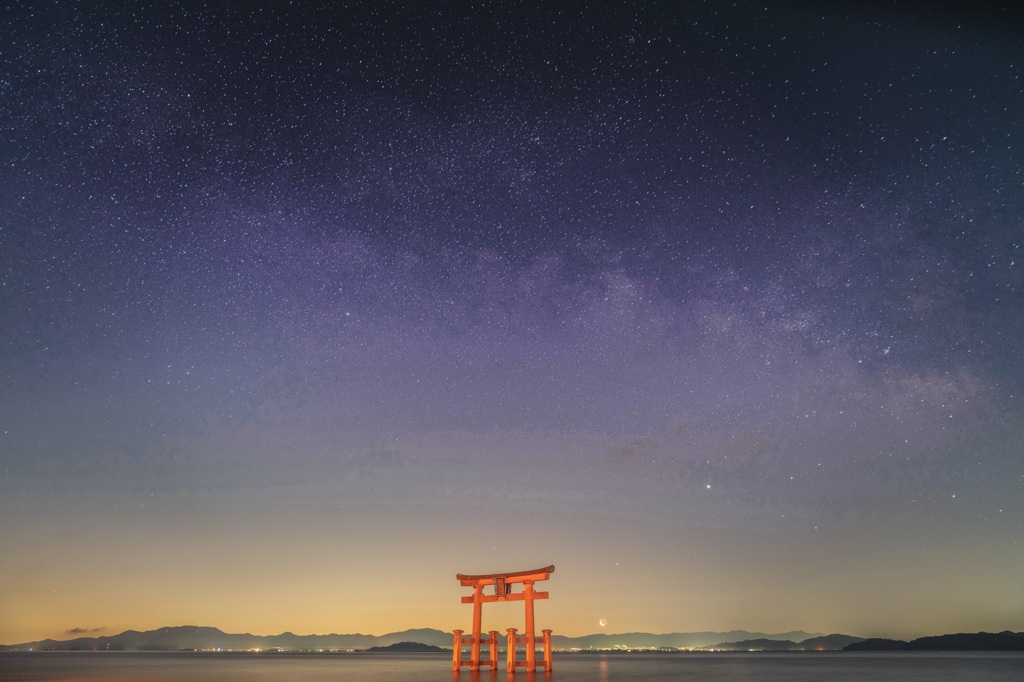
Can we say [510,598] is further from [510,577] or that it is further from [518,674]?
[518,674]

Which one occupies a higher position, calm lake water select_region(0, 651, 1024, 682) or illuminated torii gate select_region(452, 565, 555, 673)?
illuminated torii gate select_region(452, 565, 555, 673)

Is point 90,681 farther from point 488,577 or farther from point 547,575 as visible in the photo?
point 547,575

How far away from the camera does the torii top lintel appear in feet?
88.8

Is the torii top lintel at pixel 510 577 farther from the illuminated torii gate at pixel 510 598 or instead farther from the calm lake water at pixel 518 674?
the calm lake water at pixel 518 674

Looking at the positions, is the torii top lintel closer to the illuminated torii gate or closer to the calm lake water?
the illuminated torii gate

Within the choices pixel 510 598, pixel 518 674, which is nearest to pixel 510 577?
pixel 510 598

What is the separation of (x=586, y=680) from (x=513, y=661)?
852cm

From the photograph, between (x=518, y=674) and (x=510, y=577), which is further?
(x=518, y=674)

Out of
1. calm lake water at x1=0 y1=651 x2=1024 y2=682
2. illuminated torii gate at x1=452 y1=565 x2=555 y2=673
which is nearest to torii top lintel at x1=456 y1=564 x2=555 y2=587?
illuminated torii gate at x1=452 y1=565 x2=555 y2=673

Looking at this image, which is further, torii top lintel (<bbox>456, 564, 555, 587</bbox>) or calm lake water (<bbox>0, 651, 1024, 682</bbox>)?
calm lake water (<bbox>0, 651, 1024, 682</bbox>)

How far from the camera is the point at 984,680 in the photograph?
1758 inches

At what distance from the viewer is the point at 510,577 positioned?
28.2 m

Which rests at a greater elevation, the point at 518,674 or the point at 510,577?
the point at 510,577

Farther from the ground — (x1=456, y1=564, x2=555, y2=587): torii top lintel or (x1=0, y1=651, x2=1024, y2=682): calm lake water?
(x1=456, y1=564, x2=555, y2=587): torii top lintel
